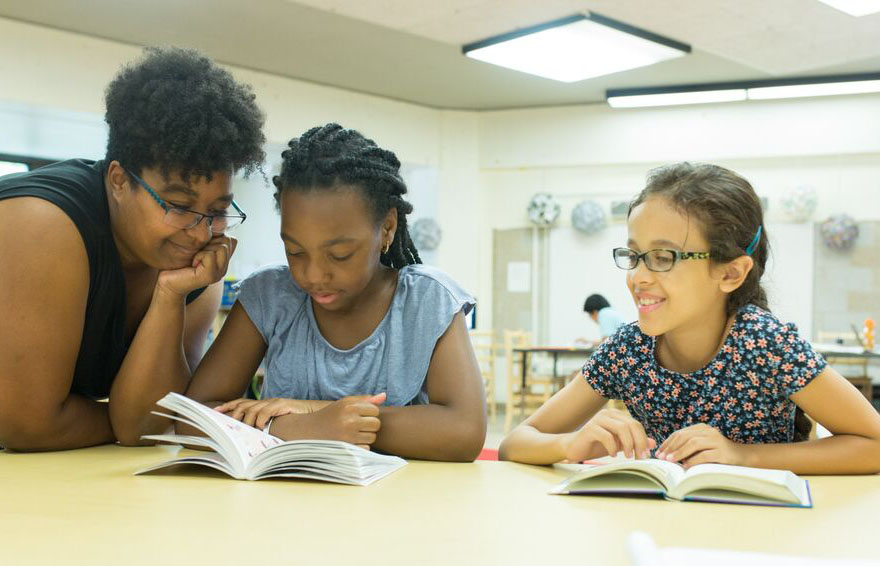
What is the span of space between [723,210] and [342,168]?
0.78 meters

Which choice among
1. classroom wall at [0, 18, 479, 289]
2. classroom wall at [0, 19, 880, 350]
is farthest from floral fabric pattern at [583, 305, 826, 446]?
classroom wall at [0, 19, 880, 350]

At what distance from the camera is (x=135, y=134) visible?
1.58 m

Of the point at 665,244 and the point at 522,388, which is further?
the point at 522,388

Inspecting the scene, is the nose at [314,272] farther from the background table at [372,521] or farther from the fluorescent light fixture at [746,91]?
the fluorescent light fixture at [746,91]

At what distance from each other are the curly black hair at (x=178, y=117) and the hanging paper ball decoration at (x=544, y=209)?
22.2 ft

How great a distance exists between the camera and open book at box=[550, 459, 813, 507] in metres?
1.15

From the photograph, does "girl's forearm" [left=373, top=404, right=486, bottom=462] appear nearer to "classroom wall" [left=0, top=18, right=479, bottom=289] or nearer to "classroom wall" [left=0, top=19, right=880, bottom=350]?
"classroom wall" [left=0, top=18, right=479, bottom=289]

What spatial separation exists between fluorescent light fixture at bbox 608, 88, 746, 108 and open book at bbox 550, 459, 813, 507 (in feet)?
21.9

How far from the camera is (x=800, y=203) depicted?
7535 mm

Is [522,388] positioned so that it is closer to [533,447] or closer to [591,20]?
[591,20]

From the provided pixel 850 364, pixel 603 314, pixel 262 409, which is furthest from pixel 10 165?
pixel 850 364

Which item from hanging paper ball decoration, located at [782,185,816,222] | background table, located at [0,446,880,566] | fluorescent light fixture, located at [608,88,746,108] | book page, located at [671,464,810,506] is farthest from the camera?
hanging paper ball decoration, located at [782,185,816,222]

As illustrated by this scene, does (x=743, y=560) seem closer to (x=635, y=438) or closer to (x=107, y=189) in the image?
(x=635, y=438)

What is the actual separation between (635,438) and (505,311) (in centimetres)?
728
